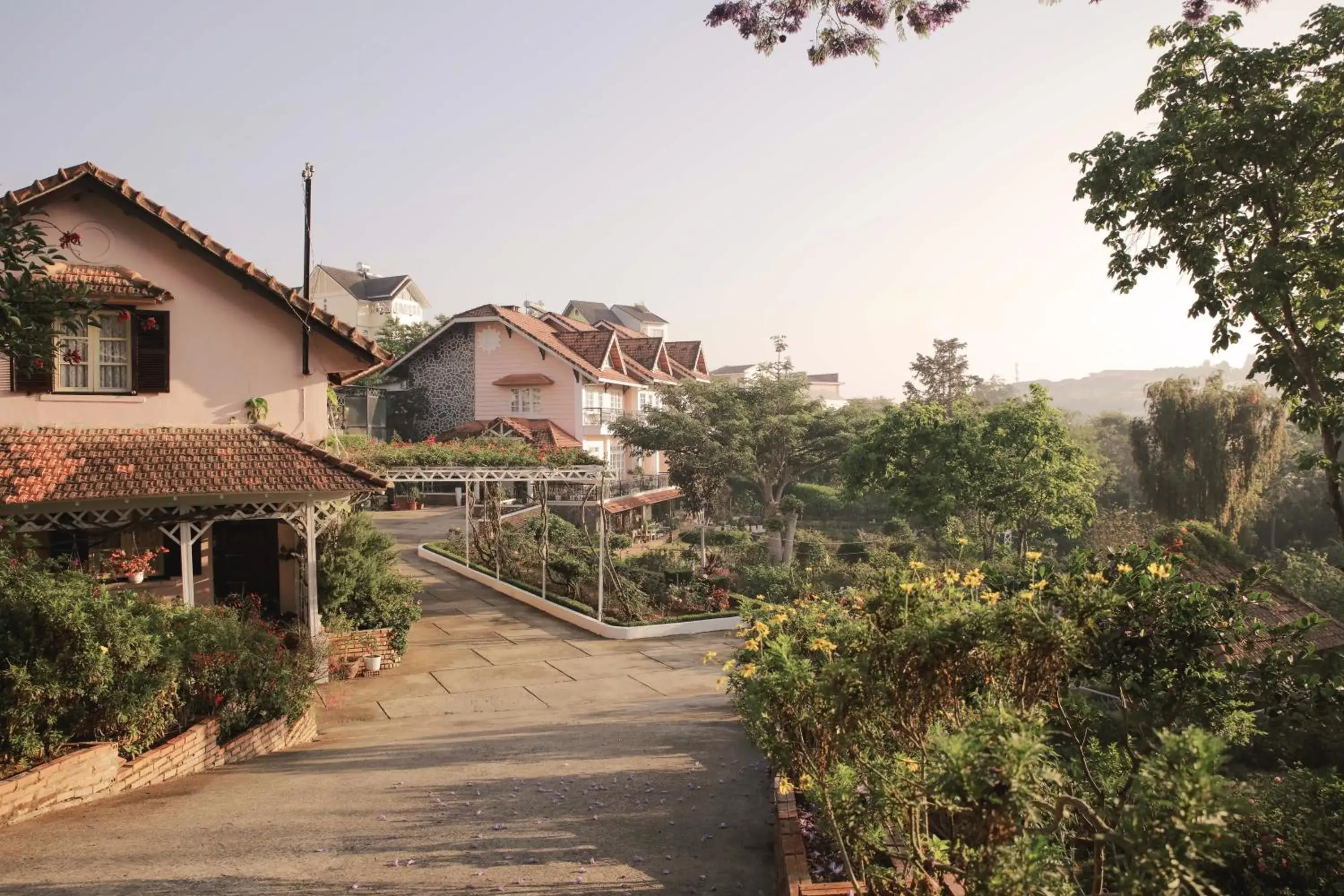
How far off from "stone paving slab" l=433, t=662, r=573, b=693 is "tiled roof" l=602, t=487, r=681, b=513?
1778 cm

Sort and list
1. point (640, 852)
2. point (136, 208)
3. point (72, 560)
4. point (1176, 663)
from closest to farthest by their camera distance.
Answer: point (1176, 663) < point (640, 852) < point (72, 560) < point (136, 208)

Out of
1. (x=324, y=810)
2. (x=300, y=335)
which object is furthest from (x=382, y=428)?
(x=324, y=810)

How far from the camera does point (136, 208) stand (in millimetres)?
13609

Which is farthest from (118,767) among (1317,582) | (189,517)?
(1317,582)

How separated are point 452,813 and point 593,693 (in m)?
6.21

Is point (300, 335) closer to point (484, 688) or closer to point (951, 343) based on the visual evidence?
point (484, 688)

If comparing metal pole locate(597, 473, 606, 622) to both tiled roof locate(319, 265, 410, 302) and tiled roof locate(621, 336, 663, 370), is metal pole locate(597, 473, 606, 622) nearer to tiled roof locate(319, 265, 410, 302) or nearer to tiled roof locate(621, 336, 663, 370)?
tiled roof locate(621, 336, 663, 370)

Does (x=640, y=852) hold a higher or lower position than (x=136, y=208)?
lower

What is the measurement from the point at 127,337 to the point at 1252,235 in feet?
50.0

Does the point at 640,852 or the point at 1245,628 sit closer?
the point at 1245,628

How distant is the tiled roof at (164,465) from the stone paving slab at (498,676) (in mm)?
3414

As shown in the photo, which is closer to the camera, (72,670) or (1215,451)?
(72,670)

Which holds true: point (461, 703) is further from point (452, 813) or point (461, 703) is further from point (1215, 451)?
point (1215, 451)

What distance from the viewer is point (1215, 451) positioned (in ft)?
105
